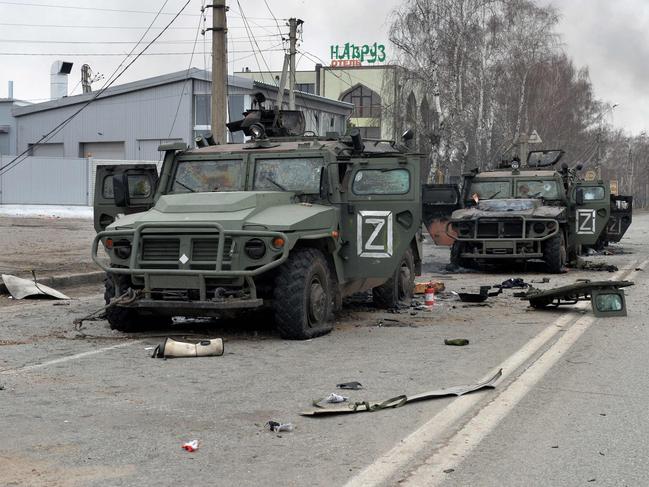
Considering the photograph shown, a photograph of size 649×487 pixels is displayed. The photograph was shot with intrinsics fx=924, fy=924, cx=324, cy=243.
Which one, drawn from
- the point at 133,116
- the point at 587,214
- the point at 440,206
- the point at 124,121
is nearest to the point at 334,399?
the point at 440,206

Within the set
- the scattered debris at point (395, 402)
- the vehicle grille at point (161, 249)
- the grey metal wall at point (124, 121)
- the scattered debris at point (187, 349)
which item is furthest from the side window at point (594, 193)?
the grey metal wall at point (124, 121)

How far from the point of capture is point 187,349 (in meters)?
7.97

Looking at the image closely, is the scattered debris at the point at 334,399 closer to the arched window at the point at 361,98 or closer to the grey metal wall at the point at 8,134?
the grey metal wall at the point at 8,134

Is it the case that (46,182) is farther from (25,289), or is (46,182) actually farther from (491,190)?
(25,289)

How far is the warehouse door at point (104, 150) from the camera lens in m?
40.6

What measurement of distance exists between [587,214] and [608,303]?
8.47 meters

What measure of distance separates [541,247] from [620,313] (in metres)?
6.17

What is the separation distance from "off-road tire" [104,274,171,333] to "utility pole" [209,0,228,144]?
8852mm

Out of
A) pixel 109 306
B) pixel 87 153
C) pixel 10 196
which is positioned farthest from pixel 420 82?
pixel 109 306

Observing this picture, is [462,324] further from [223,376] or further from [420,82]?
[420,82]

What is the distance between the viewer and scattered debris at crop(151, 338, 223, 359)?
7.88 meters

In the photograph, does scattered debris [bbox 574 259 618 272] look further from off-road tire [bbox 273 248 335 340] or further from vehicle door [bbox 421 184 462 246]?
off-road tire [bbox 273 248 335 340]

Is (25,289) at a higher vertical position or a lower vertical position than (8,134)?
lower

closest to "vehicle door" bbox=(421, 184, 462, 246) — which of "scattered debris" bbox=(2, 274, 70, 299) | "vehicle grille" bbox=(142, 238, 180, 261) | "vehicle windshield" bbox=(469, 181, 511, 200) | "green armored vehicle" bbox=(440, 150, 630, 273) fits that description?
"green armored vehicle" bbox=(440, 150, 630, 273)
